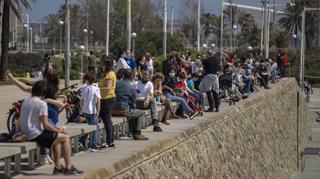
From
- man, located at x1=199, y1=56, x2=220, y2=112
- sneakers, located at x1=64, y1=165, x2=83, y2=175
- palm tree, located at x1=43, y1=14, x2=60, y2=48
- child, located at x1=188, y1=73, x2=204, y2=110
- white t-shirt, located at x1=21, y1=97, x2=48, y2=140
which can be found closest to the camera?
white t-shirt, located at x1=21, y1=97, x2=48, y2=140

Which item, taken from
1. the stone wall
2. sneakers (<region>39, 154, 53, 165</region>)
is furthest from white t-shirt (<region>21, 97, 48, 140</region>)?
sneakers (<region>39, 154, 53, 165</region>)

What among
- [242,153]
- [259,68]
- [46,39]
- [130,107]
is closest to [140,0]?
[46,39]

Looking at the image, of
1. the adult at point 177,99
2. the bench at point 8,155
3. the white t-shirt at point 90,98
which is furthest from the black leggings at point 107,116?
the adult at point 177,99

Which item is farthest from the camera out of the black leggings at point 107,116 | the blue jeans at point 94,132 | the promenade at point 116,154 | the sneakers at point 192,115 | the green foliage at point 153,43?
the green foliage at point 153,43

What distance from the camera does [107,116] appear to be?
Result: 1434 centimetres

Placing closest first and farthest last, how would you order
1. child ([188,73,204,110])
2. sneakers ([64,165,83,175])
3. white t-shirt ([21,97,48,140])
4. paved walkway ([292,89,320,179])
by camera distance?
1. white t-shirt ([21,97,48,140])
2. sneakers ([64,165,83,175])
3. child ([188,73,204,110])
4. paved walkway ([292,89,320,179])

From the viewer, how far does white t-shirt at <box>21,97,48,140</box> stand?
10.3 m

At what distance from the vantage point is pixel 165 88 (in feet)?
68.7

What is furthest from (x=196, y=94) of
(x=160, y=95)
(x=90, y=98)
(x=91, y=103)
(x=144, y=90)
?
Result: (x=90, y=98)

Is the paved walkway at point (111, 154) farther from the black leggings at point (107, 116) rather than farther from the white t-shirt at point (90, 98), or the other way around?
the white t-shirt at point (90, 98)

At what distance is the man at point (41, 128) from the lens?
10.3 m

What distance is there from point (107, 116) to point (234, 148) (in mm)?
8177

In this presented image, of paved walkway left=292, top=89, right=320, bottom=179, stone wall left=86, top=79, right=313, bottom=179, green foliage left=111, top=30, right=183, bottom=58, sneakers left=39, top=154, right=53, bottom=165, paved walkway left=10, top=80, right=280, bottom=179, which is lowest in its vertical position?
paved walkway left=292, top=89, right=320, bottom=179

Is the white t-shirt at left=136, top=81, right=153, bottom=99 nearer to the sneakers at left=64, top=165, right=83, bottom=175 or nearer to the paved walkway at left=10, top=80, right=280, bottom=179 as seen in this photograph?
the paved walkway at left=10, top=80, right=280, bottom=179
